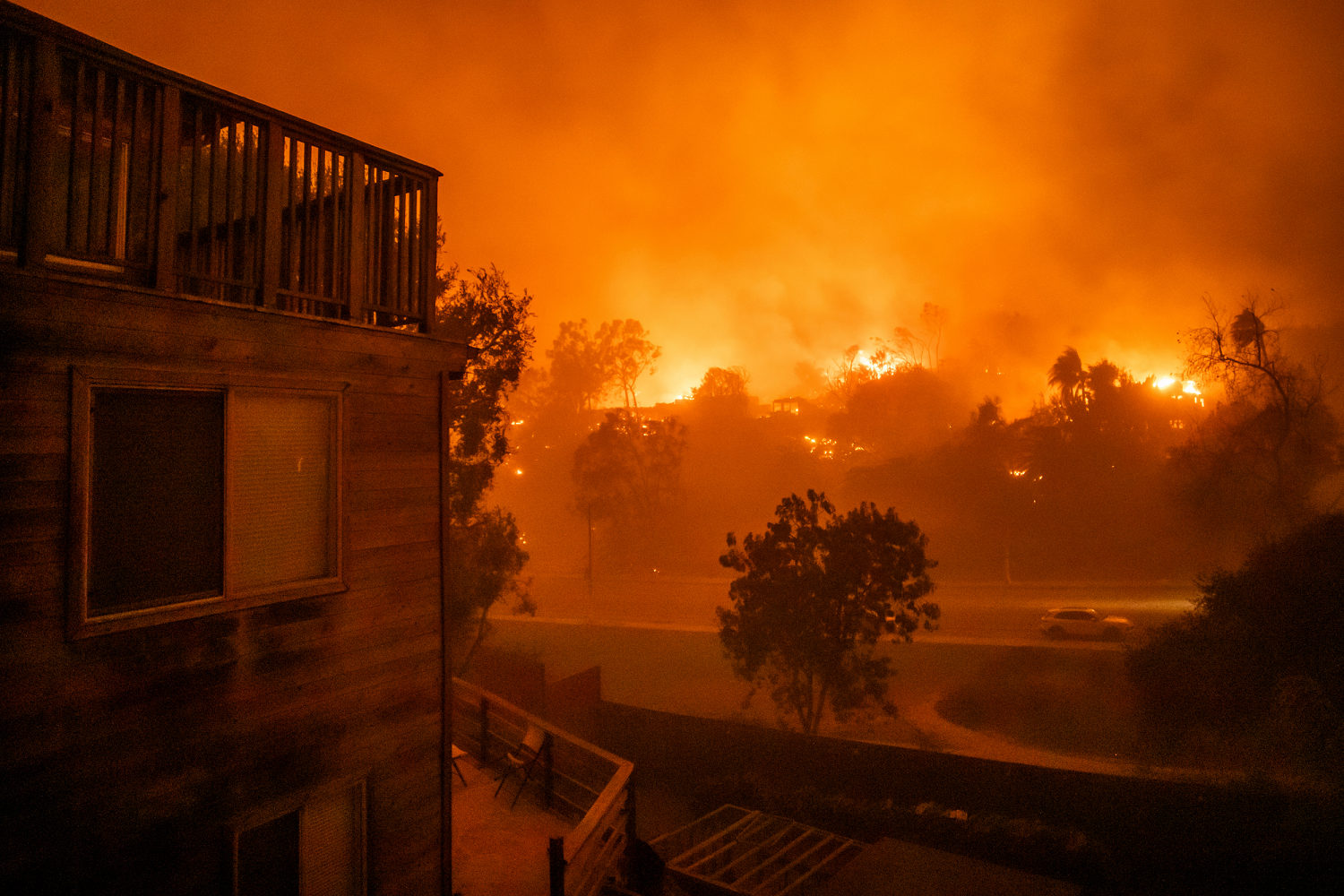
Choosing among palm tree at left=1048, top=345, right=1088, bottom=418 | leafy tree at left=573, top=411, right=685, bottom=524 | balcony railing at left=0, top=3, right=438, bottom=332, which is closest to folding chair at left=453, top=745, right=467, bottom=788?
balcony railing at left=0, top=3, right=438, bottom=332

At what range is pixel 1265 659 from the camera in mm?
15867

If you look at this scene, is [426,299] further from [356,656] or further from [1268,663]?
[1268,663]

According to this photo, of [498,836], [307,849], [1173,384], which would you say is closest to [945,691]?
[498,836]

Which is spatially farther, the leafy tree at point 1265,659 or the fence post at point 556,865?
the leafy tree at point 1265,659

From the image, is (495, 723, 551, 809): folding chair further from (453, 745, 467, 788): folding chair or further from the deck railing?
(453, 745, 467, 788): folding chair

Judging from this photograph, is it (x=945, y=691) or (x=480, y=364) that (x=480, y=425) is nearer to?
(x=480, y=364)

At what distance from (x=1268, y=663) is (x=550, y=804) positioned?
16.9 m

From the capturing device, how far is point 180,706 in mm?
4082

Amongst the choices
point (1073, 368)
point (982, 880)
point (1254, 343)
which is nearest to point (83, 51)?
point (982, 880)

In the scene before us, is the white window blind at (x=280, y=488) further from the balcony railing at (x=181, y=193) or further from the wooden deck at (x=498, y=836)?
the wooden deck at (x=498, y=836)

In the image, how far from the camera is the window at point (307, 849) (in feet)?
14.4

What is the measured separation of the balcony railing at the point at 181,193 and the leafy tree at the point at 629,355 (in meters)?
55.2

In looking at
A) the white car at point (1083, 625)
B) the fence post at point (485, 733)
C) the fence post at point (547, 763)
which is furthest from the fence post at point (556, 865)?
the white car at point (1083, 625)

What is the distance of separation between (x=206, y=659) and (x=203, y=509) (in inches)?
Answer: 35.9
